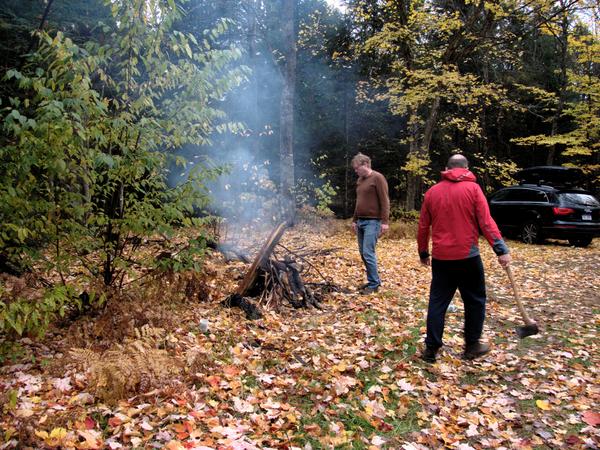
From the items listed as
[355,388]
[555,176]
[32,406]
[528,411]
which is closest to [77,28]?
[32,406]

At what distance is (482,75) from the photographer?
78.6ft

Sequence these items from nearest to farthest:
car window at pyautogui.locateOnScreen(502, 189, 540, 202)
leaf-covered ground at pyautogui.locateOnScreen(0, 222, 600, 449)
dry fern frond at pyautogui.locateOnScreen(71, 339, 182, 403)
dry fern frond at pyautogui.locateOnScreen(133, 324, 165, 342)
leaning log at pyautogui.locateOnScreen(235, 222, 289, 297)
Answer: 1. leaf-covered ground at pyautogui.locateOnScreen(0, 222, 600, 449)
2. dry fern frond at pyautogui.locateOnScreen(71, 339, 182, 403)
3. dry fern frond at pyautogui.locateOnScreen(133, 324, 165, 342)
4. leaning log at pyautogui.locateOnScreen(235, 222, 289, 297)
5. car window at pyautogui.locateOnScreen(502, 189, 540, 202)

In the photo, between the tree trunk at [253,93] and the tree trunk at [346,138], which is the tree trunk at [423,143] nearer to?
the tree trunk at [346,138]

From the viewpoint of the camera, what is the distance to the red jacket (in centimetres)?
420

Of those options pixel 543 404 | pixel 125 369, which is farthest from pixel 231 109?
pixel 543 404

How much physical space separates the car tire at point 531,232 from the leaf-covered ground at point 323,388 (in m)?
7.36

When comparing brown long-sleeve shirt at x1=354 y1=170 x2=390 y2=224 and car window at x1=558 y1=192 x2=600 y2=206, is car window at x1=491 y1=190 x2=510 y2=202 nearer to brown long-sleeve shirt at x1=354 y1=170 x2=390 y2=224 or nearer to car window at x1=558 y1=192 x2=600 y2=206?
car window at x1=558 y1=192 x2=600 y2=206

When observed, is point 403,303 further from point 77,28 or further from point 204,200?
point 77,28

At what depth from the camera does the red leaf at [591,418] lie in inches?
134

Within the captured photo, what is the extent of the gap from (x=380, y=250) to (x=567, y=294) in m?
4.90

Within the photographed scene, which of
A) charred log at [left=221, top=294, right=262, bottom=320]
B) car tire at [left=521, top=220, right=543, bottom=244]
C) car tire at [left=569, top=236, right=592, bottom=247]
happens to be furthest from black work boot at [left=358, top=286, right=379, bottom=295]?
car tire at [left=569, top=236, right=592, bottom=247]

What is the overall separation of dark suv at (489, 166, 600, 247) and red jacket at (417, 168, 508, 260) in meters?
9.65

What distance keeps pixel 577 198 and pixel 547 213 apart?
866 mm

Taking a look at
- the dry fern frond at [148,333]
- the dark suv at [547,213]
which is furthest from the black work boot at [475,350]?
the dark suv at [547,213]
